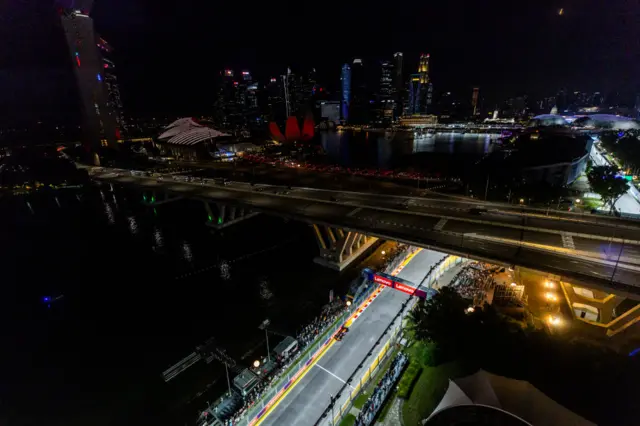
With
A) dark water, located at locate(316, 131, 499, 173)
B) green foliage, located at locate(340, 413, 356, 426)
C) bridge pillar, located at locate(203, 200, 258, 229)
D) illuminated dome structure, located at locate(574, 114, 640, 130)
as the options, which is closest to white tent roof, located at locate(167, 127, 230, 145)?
dark water, located at locate(316, 131, 499, 173)

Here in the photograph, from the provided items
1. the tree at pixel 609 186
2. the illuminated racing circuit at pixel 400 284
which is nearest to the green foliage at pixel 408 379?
the illuminated racing circuit at pixel 400 284

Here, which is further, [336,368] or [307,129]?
[307,129]

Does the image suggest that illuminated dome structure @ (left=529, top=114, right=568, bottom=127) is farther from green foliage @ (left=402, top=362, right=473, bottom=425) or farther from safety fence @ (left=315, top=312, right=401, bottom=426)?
green foliage @ (left=402, top=362, right=473, bottom=425)

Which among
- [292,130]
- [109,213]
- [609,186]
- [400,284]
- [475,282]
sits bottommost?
[109,213]

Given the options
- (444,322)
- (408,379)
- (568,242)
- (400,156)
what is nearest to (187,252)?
(408,379)

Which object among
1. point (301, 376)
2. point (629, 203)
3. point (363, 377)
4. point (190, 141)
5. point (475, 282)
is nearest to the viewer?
point (363, 377)

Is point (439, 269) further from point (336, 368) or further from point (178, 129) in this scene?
point (178, 129)

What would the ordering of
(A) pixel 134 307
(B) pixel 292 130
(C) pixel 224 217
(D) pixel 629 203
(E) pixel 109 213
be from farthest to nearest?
(B) pixel 292 130
(E) pixel 109 213
(C) pixel 224 217
(D) pixel 629 203
(A) pixel 134 307

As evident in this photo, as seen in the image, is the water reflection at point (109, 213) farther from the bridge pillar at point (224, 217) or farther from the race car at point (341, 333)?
the race car at point (341, 333)
